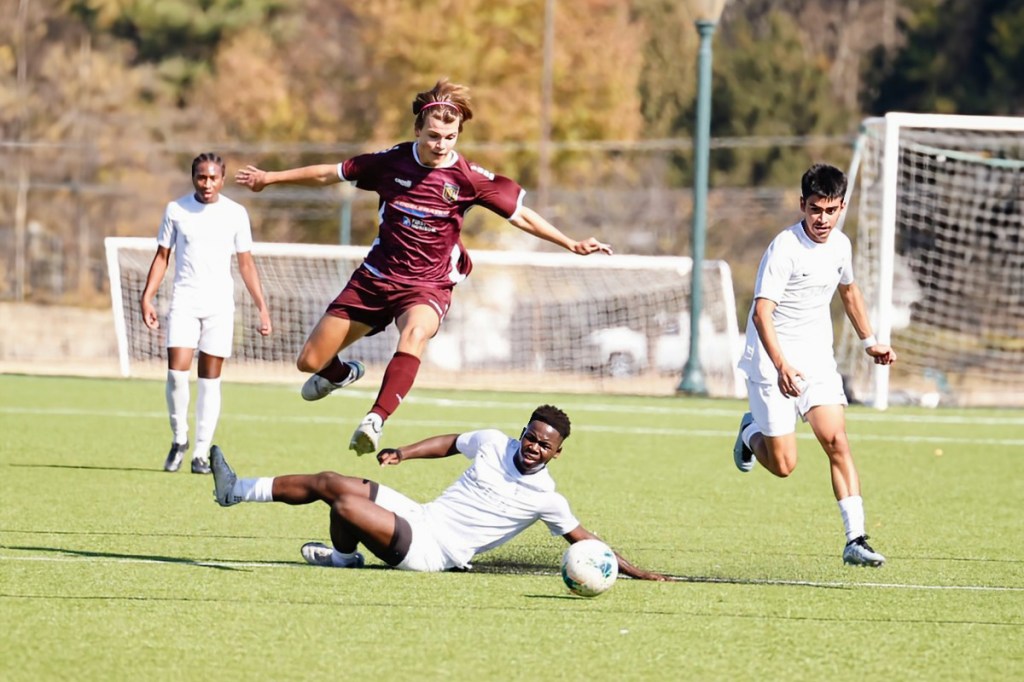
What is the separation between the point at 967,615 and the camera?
6973 millimetres

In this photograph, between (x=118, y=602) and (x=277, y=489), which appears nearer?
(x=118, y=602)

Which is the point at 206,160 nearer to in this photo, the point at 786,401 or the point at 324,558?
the point at 324,558

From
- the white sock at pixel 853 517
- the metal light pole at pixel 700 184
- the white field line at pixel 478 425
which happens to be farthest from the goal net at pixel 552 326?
the white sock at pixel 853 517

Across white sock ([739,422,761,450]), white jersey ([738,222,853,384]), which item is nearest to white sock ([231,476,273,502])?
white jersey ([738,222,853,384])

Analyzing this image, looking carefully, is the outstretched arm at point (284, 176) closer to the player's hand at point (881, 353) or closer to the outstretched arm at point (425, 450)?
the outstretched arm at point (425, 450)

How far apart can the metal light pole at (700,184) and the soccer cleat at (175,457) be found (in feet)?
28.6

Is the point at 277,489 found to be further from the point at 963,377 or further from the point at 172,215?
the point at 963,377

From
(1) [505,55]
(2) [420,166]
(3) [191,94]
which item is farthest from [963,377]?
(3) [191,94]

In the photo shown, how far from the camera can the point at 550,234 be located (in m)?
9.09

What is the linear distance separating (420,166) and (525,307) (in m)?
13.9

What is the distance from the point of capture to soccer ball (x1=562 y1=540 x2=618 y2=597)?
700 cm

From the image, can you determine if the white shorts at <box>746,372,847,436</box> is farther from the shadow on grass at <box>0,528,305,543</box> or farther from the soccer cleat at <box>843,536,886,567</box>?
the shadow on grass at <box>0,528,305,543</box>

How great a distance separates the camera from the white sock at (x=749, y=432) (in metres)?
9.29

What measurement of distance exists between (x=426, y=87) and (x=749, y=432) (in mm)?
27084
